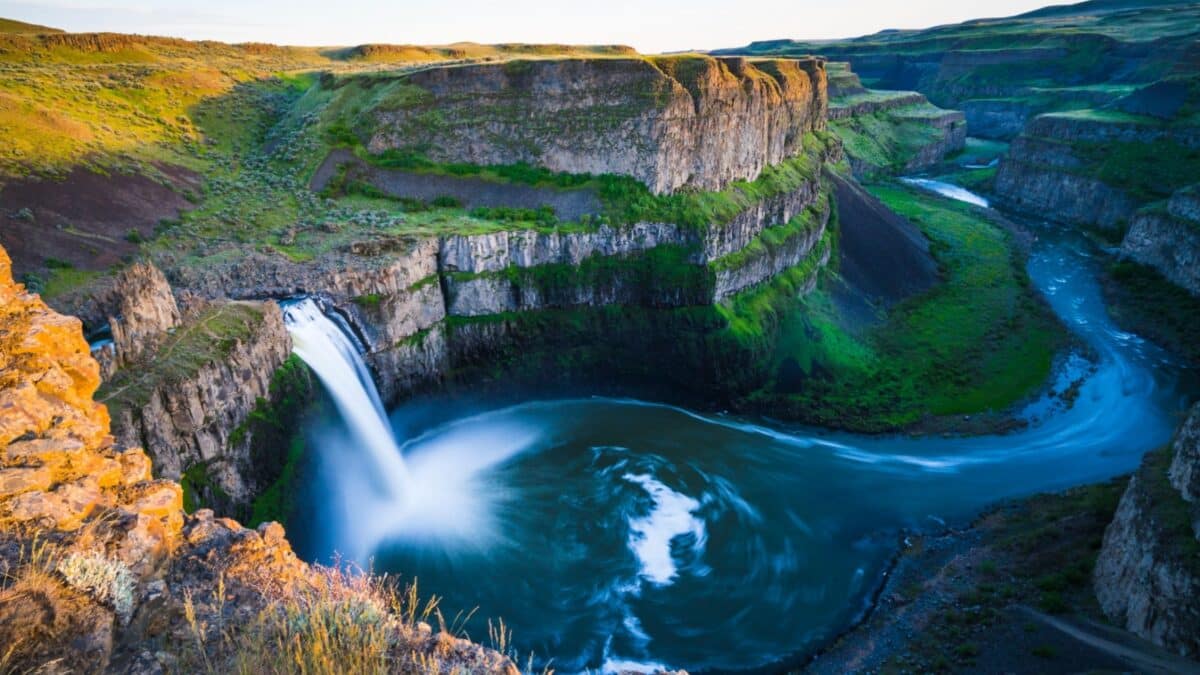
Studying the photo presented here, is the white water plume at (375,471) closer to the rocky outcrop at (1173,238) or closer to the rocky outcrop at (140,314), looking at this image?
the rocky outcrop at (140,314)

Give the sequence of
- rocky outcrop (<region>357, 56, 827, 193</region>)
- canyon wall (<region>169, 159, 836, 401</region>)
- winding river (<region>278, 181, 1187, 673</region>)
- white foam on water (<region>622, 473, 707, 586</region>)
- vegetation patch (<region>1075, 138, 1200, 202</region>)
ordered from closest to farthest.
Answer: winding river (<region>278, 181, 1187, 673</region>), white foam on water (<region>622, 473, 707, 586</region>), canyon wall (<region>169, 159, 836, 401</region>), rocky outcrop (<region>357, 56, 827, 193</region>), vegetation patch (<region>1075, 138, 1200, 202</region>)

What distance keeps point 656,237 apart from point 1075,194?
59.5 meters

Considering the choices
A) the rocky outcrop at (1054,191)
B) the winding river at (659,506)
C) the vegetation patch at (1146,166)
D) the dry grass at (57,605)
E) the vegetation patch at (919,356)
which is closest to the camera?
the dry grass at (57,605)

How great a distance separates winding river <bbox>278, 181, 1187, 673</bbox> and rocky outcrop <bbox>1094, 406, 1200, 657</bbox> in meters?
7.41

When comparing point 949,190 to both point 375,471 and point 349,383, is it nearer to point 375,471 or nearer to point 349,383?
point 349,383

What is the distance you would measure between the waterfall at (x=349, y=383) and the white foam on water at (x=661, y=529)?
10313 millimetres

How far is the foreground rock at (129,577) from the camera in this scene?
769 cm

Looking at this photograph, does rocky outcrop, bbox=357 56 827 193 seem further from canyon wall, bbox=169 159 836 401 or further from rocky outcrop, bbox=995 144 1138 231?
rocky outcrop, bbox=995 144 1138 231

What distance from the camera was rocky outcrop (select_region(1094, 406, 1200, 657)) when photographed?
57.7ft

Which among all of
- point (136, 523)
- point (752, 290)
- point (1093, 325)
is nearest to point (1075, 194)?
point (1093, 325)

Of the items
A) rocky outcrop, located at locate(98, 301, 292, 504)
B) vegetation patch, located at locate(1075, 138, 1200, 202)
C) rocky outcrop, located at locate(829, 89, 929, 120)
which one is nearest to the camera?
rocky outcrop, located at locate(98, 301, 292, 504)

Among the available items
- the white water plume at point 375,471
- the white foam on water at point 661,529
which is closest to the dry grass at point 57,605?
the white water plume at point 375,471

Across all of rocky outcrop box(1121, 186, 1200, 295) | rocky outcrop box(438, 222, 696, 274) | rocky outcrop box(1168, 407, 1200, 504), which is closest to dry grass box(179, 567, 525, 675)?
rocky outcrop box(1168, 407, 1200, 504)

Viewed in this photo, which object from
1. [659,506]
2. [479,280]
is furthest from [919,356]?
[479,280]
